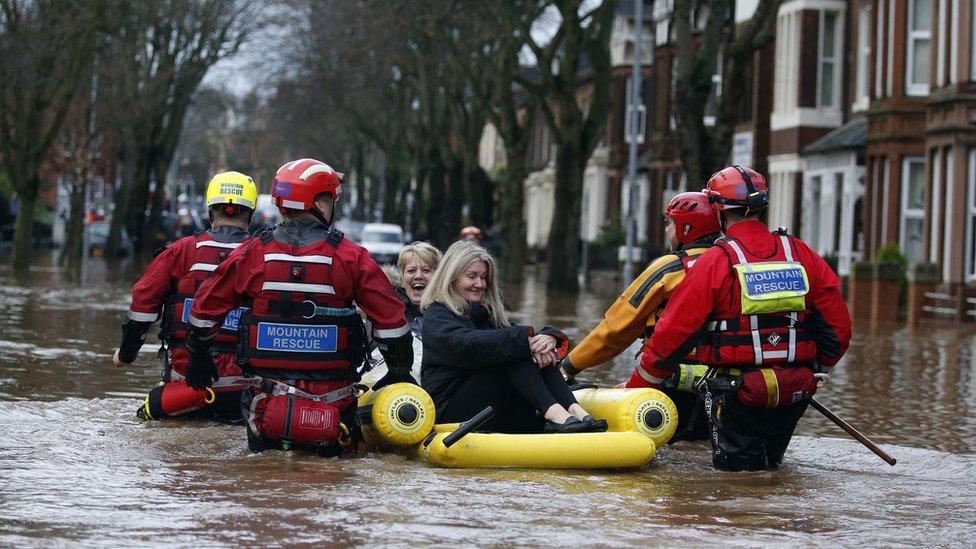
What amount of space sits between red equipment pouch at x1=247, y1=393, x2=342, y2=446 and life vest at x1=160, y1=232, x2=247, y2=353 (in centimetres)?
135

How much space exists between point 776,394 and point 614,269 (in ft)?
150

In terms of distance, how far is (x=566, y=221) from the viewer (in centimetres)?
3750

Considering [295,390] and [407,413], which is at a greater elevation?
[295,390]

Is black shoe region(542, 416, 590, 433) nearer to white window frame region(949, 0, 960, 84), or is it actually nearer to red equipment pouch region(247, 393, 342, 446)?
red equipment pouch region(247, 393, 342, 446)

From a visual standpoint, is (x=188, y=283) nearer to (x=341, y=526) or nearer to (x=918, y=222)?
(x=341, y=526)

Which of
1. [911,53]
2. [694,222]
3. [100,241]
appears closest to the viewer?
[694,222]

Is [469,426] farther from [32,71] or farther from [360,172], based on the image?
[360,172]

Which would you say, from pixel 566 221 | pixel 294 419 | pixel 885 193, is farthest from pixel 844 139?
pixel 294 419

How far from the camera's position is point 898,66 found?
32.2 metres

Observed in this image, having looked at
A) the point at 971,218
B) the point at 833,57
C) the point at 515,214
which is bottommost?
the point at 971,218

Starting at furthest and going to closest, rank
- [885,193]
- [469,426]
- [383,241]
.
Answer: [383,241] < [885,193] < [469,426]

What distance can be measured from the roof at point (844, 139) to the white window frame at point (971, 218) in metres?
6.09

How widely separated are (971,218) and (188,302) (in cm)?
2140

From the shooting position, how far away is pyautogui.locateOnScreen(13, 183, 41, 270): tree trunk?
3734 cm
